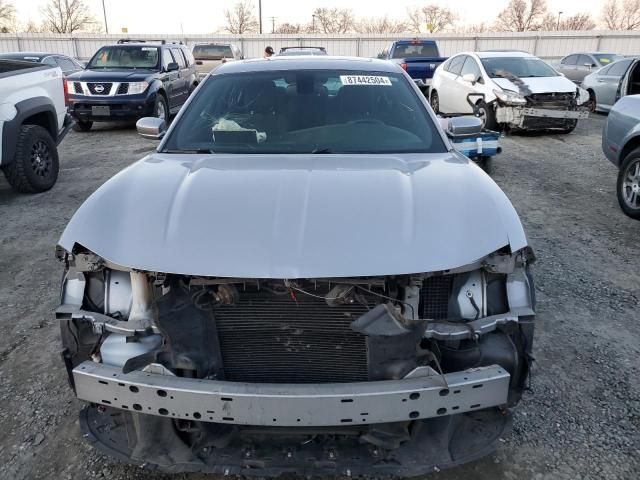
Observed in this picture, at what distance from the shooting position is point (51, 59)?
13.4 m

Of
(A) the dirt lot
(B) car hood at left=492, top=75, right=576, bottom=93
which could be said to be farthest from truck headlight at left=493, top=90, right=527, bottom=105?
(A) the dirt lot

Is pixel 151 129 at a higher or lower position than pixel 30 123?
higher

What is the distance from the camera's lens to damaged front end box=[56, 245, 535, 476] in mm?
1927

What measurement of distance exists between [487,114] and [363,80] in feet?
25.4

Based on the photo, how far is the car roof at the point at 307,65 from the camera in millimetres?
3672

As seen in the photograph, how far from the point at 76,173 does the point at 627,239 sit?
24.3 ft

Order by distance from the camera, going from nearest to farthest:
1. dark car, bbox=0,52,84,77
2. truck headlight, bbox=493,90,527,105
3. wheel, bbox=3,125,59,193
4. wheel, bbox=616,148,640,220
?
wheel, bbox=616,148,640,220, wheel, bbox=3,125,59,193, truck headlight, bbox=493,90,527,105, dark car, bbox=0,52,84,77

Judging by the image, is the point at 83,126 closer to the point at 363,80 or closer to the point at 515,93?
the point at 515,93

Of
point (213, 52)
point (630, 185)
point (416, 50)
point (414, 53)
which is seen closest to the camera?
point (630, 185)

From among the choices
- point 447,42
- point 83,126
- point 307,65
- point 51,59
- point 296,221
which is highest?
point 447,42

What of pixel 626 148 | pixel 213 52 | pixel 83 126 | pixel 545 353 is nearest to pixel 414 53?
pixel 213 52

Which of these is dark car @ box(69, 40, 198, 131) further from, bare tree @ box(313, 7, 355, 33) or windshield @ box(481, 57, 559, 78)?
bare tree @ box(313, 7, 355, 33)

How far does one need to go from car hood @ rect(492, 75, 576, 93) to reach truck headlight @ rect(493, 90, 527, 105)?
0.14 m

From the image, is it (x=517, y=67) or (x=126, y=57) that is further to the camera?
(x=126, y=57)
